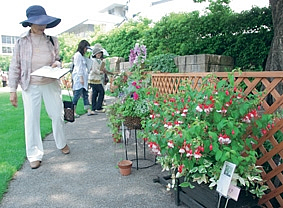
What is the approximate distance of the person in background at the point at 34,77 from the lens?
121 inches

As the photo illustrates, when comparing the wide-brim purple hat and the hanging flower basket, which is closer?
the wide-brim purple hat

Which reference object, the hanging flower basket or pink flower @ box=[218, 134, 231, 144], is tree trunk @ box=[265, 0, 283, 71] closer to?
the hanging flower basket

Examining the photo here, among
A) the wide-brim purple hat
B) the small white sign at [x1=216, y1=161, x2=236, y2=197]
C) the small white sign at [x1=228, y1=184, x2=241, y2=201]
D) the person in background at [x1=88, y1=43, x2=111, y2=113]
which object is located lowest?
the small white sign at [x1=228, y1=184, x2=241, y2=201]

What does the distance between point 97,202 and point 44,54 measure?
189cm

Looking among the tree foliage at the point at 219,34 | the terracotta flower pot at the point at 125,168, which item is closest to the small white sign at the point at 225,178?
the terracotta flower pot at the point at 125,168

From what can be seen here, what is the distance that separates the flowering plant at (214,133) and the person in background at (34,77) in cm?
181

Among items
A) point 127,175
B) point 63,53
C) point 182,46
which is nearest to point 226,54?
point 182,46

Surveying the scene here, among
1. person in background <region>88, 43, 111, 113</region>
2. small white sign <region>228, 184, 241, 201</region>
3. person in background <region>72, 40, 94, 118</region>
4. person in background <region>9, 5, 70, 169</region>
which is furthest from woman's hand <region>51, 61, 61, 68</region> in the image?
person in background <region>88, 43, 111, 113</region>

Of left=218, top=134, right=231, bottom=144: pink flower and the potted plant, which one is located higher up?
left=218, top=134, right=231, bottom=144: pink flower

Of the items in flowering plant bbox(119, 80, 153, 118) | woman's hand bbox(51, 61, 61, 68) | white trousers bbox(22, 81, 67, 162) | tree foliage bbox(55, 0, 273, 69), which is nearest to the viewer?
flowering plant bbox(119, 80, 153, 118)

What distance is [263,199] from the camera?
6.91 ft

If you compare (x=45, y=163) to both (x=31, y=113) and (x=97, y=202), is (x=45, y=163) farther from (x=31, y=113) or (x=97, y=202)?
(x=97, y=202)

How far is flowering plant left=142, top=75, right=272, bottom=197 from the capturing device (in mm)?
1732

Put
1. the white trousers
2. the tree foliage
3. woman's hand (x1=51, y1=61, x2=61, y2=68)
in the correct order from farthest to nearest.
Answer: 1. the tree foliage
2. woman's hand (x1=51, y1=61, x2=61, y2=68)
3. the white trousers
